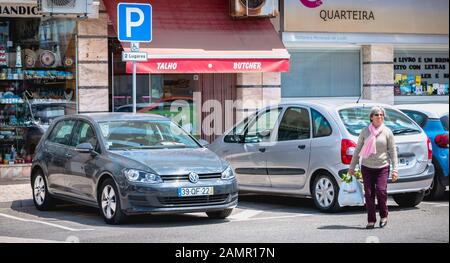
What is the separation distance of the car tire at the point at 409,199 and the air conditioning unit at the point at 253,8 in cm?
712

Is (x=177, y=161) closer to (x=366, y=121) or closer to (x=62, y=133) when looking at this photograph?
(x=62, y=133)

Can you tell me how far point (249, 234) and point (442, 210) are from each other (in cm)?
348

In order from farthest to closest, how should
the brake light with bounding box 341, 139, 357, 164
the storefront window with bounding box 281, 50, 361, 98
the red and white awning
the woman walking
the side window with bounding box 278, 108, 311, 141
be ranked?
the storefront window with bounding box 281, 50, 361, 98
the red and white awning
the side window with bounding box 278, 108, 311, 141
the brake light with bounding box 341, 139, 357, 164
the woman walking

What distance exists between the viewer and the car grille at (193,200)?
11.6 m

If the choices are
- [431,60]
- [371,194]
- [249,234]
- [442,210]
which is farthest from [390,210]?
[431,60]

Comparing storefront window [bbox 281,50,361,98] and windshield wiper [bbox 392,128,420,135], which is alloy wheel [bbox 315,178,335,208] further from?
storefront window [bbox 281,50,361,98]

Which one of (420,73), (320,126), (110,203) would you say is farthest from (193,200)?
(420,73)

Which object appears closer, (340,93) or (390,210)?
(390,210)

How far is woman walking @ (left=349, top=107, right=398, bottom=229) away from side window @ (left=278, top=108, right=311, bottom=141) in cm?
210

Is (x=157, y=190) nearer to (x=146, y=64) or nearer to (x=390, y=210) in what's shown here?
(x=390, y=210)

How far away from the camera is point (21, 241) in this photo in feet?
34.8

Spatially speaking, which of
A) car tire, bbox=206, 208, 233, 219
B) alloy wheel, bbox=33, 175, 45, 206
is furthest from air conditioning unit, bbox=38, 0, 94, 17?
car tire, bbox=206, 208, 233, 219

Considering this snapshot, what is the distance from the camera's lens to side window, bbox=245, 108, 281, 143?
14133 mm

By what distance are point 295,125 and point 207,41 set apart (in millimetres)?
5941
